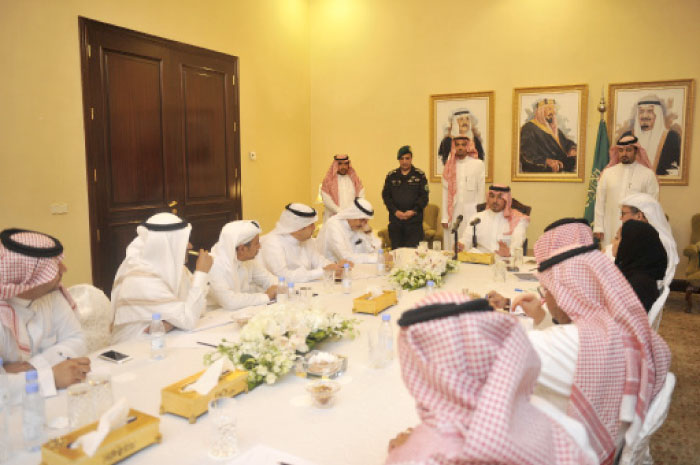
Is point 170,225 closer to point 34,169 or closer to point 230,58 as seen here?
point 34,169

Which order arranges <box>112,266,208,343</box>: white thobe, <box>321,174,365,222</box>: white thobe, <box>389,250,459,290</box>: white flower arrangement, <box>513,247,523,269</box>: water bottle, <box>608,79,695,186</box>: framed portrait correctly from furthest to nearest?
<box>321,174,365,222</box>: white thobe, <box>608,79,695,186</box>: framed portrait, <box>513,247,523,269</box>: water bottle, <box>389,250,459,290</box>: white flower arrangement, <box>112,266,208,343</box>: white thobe

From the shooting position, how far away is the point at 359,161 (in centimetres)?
903

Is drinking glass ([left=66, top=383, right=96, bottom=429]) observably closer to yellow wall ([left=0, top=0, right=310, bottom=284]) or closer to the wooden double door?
yellow wall ([left=0, top=0, right=310, bottom=284])

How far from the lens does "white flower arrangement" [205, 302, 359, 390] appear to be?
2150mm

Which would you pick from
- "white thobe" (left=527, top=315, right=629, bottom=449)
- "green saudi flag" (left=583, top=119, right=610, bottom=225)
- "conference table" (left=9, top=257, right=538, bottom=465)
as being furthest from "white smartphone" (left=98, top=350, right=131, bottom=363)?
"green saudi flag" (left=583, top=119, right=610, bottom=225)

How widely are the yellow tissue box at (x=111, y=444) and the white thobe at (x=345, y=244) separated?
10.5ft

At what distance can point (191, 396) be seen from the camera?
1.88 m

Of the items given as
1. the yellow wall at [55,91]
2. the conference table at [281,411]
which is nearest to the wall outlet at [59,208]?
the yellow wall at [55,91]

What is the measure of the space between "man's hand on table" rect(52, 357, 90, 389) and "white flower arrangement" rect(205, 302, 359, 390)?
485 millimetres

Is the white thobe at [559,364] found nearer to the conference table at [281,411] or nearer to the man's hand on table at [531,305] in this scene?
the conference table at [281,411]

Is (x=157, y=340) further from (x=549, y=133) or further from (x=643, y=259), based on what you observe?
(x=549, y=133)

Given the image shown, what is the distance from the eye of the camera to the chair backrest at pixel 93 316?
121 inches

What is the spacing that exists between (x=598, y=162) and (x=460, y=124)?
2.00 meters

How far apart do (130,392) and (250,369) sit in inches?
18.3
